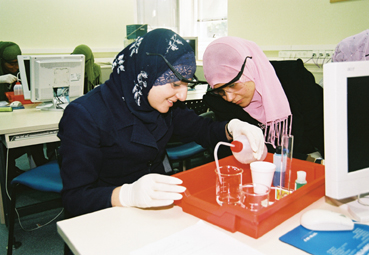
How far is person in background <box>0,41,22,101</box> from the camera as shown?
320 cm

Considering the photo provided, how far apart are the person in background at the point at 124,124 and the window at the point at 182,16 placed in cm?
380

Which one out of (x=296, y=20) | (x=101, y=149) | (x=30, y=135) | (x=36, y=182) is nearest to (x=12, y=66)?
(x=30, y=135)

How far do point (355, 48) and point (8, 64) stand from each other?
330 cm

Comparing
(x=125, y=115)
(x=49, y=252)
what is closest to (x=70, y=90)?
(x=49, y=252)

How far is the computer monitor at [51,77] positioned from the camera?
2.50 metres

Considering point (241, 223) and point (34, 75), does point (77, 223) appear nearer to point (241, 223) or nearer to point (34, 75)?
point (241, 223)

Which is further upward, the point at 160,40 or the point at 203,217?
the point at 160,40

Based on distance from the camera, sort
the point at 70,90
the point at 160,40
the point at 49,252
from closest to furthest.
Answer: the point at 160,40
the point at 49,252
the point at 70,90

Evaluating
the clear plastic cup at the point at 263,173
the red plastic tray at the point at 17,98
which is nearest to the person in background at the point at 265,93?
the clear plastic cup at the point at 263,173

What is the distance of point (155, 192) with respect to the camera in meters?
0.89

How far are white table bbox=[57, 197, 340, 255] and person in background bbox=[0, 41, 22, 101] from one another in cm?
286

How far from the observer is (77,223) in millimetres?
846

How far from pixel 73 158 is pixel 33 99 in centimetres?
181

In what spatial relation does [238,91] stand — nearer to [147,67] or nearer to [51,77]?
[147,67]
